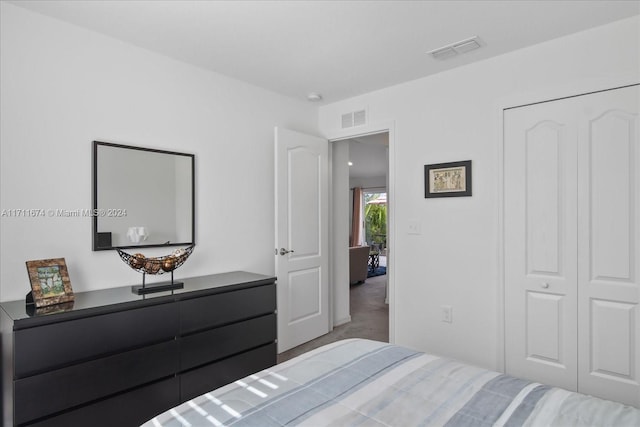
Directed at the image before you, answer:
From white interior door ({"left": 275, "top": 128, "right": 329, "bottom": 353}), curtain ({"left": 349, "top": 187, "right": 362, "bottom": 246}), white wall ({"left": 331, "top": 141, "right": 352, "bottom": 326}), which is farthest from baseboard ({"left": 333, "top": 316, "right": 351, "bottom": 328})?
curtain ({"left": 349, "top": 187, "right": 362, "bottom": 246})

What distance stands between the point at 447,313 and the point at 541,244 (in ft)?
2.99

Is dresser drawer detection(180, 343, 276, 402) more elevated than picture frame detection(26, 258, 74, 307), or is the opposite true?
picture frame detection(26, 258, 74, 307)

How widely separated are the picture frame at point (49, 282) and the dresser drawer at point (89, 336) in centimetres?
26

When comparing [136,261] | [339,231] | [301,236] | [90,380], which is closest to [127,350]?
[90,380]

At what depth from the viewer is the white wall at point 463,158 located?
2463 millimetres

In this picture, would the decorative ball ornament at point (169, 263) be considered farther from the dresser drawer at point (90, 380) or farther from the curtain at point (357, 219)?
the curtain at point (357, 219)

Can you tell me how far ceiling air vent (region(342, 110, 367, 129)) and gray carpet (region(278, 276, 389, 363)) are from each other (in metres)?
2.18

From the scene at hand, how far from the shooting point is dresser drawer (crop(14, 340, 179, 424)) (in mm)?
1678

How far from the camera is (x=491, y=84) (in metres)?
2.81

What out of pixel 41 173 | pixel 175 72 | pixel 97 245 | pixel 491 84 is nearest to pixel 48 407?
pixel 97 245

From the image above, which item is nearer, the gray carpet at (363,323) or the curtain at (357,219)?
the gray carpet at (363,323)

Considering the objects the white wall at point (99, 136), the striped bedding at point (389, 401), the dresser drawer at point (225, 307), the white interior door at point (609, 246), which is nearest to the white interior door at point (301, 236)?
the white wall at point (99, 136)

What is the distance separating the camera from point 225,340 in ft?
8.08

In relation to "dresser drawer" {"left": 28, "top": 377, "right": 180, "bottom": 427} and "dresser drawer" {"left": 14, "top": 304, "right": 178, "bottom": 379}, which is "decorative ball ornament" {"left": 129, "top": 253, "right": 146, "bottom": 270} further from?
"dresser drawer" {"left": 28, "top": 377, "right": 180, "bottom": 427}
